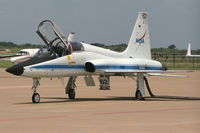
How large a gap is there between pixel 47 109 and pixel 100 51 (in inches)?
250

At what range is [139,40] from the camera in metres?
26.9

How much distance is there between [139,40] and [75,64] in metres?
4.97

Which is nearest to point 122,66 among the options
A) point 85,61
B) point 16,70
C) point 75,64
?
point 85,61

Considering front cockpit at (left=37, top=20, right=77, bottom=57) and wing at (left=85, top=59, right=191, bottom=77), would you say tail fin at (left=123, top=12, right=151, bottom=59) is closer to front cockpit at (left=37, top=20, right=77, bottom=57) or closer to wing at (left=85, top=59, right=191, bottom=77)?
wing at (left=85, top=59, right=191, bottom=77)

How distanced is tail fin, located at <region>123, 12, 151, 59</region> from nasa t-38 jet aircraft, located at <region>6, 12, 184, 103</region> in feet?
2.06

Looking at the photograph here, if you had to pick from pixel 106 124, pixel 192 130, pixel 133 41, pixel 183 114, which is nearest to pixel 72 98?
pixel 133 41

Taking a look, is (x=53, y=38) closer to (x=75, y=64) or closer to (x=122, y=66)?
(x=75, y=64)

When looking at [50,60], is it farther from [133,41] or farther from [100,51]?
[133,41]

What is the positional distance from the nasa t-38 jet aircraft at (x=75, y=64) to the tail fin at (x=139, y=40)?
0.63 meters

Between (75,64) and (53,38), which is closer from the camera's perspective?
(75,64)

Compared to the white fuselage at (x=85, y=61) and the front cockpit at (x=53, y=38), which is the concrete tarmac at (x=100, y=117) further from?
the front cockpit at (x=53, y=38)

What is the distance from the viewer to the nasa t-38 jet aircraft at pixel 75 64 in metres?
22.0

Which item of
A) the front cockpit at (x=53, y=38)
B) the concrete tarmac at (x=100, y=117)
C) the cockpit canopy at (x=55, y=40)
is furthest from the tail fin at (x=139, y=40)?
the concrete tarmac at (x=100, y=117)

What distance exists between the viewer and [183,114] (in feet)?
56.5
